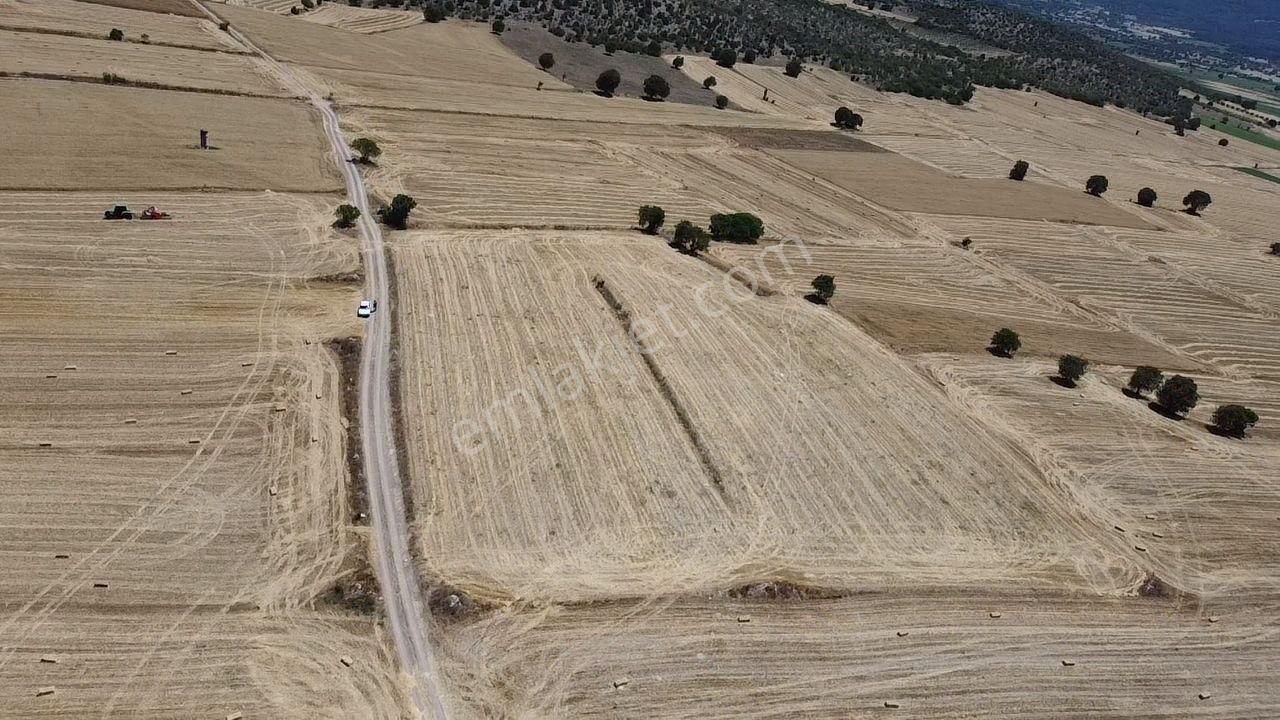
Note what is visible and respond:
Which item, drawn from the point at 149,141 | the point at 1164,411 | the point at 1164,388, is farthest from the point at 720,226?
the point at 149,141

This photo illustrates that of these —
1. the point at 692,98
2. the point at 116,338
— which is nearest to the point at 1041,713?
the point at 116,338

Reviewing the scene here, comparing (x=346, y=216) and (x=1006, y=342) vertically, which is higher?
(x=1006, y=342)

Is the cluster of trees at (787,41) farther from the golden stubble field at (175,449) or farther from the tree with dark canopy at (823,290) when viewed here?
the golden stubble field at (175,449)

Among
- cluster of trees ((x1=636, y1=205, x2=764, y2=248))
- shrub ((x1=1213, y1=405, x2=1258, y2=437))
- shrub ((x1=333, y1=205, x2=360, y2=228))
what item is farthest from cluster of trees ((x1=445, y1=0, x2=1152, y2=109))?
shrub ((x1=1213, y1=405, x2=1258, y2=437))

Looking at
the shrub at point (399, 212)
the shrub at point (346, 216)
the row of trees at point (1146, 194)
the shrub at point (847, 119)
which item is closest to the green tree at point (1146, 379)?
the shrub at point (399, 212)

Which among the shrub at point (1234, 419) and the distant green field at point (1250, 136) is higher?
the distant green field at point (1250, 136)

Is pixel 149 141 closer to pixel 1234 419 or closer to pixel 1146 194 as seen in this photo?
pixel 1234 419
